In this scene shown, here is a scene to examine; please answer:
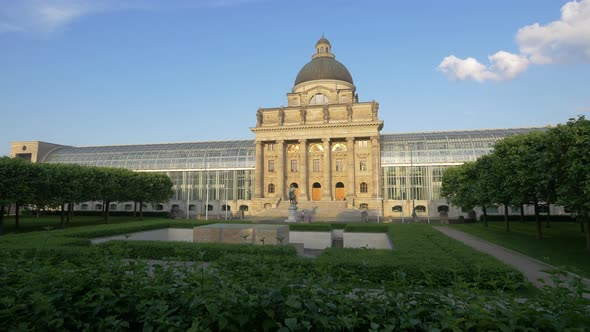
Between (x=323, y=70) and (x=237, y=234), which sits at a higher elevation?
(x=323, y=70)

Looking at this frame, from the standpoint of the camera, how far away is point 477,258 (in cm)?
1728

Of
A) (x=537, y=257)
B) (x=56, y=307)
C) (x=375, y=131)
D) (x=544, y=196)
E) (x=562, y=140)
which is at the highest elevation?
(x=375, y=131)

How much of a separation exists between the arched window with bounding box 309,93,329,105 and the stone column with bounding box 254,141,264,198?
1583 cm

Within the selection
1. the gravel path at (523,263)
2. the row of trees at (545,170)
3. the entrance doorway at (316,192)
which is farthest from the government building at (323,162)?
the gravel path at (523,263)

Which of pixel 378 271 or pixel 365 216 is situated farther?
pixel 365 216

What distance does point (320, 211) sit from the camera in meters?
64.1

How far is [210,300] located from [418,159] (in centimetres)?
7391

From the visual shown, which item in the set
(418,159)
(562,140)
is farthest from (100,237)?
(418,159)

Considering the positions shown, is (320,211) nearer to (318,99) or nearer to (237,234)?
(318,99)

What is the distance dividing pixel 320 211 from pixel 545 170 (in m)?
41.7

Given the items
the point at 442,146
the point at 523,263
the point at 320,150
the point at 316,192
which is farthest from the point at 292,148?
the point at 523,263

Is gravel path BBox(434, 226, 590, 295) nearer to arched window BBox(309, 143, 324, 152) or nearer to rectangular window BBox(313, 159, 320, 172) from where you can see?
rectangular window BBox(313, 159, 320, 172)

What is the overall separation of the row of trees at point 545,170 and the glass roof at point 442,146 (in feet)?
97.2

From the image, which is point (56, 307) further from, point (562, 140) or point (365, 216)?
point (365, 216)
